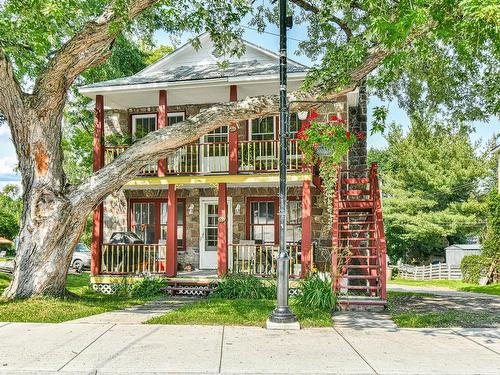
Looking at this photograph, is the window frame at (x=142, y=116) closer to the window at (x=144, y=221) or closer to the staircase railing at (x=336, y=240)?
the window at (x=144, y=221)

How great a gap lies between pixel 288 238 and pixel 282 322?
7.52 meters

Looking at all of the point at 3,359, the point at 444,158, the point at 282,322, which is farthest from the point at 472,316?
the point at 444,158

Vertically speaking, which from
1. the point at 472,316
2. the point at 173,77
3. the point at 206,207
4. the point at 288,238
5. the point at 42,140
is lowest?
the point at 472,316

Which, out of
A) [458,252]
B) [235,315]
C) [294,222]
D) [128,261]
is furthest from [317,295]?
[458,252]

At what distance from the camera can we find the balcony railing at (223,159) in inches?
525

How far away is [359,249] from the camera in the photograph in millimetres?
12672

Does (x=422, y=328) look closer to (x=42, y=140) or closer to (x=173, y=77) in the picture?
(x=42, y=140)

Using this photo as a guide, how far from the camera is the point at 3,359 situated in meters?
5.66

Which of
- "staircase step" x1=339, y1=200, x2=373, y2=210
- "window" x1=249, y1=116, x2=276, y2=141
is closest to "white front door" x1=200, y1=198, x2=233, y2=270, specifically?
"window" x1=249, y1=116, x2=276, y2=141

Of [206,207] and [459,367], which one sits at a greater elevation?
A: [206,207]

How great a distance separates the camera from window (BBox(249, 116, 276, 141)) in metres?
14.9

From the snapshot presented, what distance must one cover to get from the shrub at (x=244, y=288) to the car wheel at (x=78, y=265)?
1472cm

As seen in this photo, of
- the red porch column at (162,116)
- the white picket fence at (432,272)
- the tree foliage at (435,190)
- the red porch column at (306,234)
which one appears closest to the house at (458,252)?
the tree foliage at (435,190)

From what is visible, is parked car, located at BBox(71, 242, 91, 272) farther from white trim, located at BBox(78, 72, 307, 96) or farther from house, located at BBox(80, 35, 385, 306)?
white trim, located at BBox(78, 72, 307, 96)
